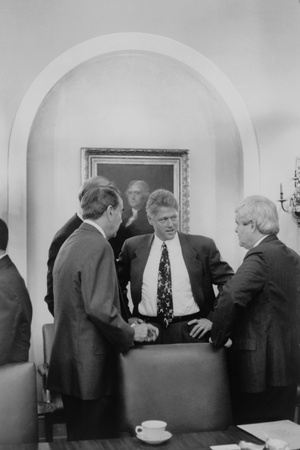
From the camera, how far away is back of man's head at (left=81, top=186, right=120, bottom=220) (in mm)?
3039

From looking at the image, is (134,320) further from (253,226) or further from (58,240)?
(253,226)

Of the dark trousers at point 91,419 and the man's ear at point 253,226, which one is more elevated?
the man's ear at point 253,226

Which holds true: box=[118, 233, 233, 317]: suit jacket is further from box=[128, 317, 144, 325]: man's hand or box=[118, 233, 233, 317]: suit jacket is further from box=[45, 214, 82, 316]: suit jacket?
box=[45, 214, 82, 316]: suit jacket

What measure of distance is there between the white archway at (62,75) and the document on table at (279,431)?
2.76 metres

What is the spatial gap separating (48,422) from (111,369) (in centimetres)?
100

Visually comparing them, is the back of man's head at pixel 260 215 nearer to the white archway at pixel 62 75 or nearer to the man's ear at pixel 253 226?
the man's ear at pixel 253 226

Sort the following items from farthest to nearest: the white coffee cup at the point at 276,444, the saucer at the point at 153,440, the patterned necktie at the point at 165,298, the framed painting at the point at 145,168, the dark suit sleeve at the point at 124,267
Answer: the framed painting at the point at 145,168, the dark suit sleeve at the point at 124,267, the patterned necktie at the point at 165,298, the saucer at the point at 153,440, the white coffee cup at the point at 276,444

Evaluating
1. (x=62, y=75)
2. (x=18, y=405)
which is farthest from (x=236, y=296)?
(x=62, y=75)

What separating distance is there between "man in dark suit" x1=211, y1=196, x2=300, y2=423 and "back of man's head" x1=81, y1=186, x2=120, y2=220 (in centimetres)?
72

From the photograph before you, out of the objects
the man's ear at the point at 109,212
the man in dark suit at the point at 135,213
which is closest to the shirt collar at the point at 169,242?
the man's ear at the point at 109,212

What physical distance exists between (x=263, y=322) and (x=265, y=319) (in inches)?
0.7

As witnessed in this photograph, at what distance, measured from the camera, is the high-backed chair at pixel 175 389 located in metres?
2.54

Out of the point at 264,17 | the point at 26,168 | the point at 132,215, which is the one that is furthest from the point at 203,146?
the point at 26,168

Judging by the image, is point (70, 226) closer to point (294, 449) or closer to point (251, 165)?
point (251, 165)
